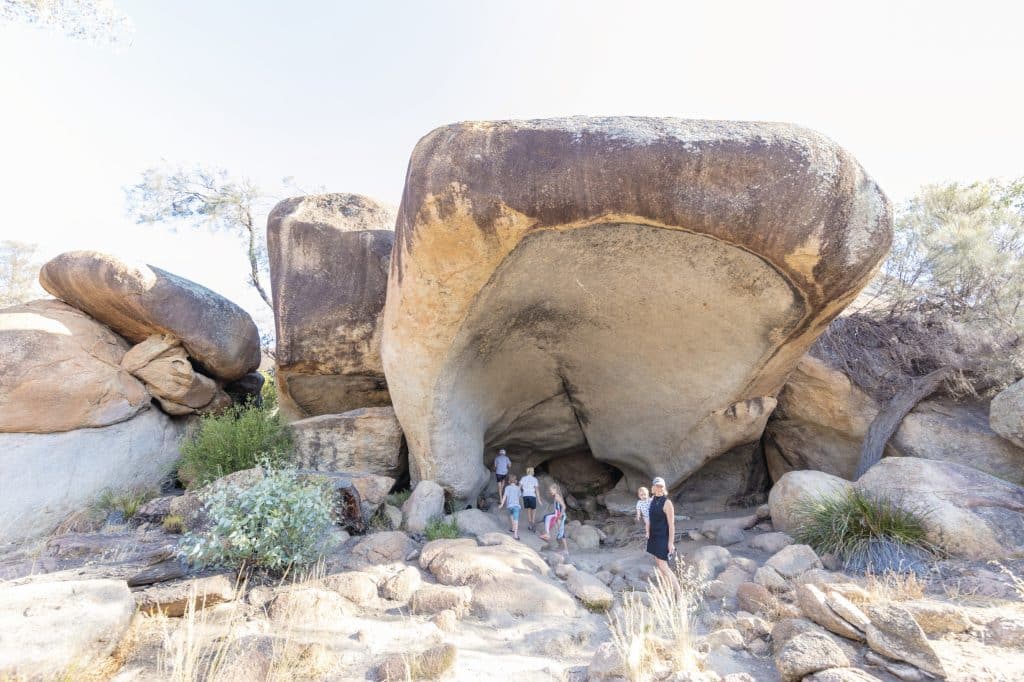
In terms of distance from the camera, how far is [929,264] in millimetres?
8906

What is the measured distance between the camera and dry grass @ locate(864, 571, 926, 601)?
4.17 metres

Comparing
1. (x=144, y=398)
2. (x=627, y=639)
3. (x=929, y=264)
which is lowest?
(x=144, y=398)

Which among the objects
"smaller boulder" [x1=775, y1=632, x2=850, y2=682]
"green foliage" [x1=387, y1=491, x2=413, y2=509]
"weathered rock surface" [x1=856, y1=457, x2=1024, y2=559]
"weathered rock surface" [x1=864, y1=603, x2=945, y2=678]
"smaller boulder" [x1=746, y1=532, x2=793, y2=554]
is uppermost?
"weathered rock surface" [x1=864, y1=603, x2=945, y2=678]

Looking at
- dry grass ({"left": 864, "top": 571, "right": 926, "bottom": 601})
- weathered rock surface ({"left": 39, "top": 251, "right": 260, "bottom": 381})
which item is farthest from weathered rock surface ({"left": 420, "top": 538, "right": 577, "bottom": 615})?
weathered rock surface ({"left": 39, "top": 251, "right": 260, "bottom": 381})

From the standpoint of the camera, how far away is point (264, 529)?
466 centimetres

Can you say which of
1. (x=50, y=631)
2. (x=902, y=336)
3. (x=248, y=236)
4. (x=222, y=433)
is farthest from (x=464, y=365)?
(x=248, y=236)

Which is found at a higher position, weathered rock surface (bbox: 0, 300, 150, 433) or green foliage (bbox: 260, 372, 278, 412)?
weathered rock surface (bbox: 0, 300, 150, 433)

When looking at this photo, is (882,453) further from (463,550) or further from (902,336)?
(463,550)

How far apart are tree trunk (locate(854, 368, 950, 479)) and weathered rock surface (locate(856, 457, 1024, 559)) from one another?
1.21 metres

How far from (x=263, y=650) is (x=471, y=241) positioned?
3.97m

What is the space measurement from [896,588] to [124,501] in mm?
8410

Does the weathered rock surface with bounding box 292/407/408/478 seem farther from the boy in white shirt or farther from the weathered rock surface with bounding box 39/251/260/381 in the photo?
the weathered rock surface with bounding box 39/251/260/381

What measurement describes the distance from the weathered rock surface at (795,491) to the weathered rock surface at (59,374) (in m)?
9.12

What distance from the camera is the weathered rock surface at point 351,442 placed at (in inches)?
319
